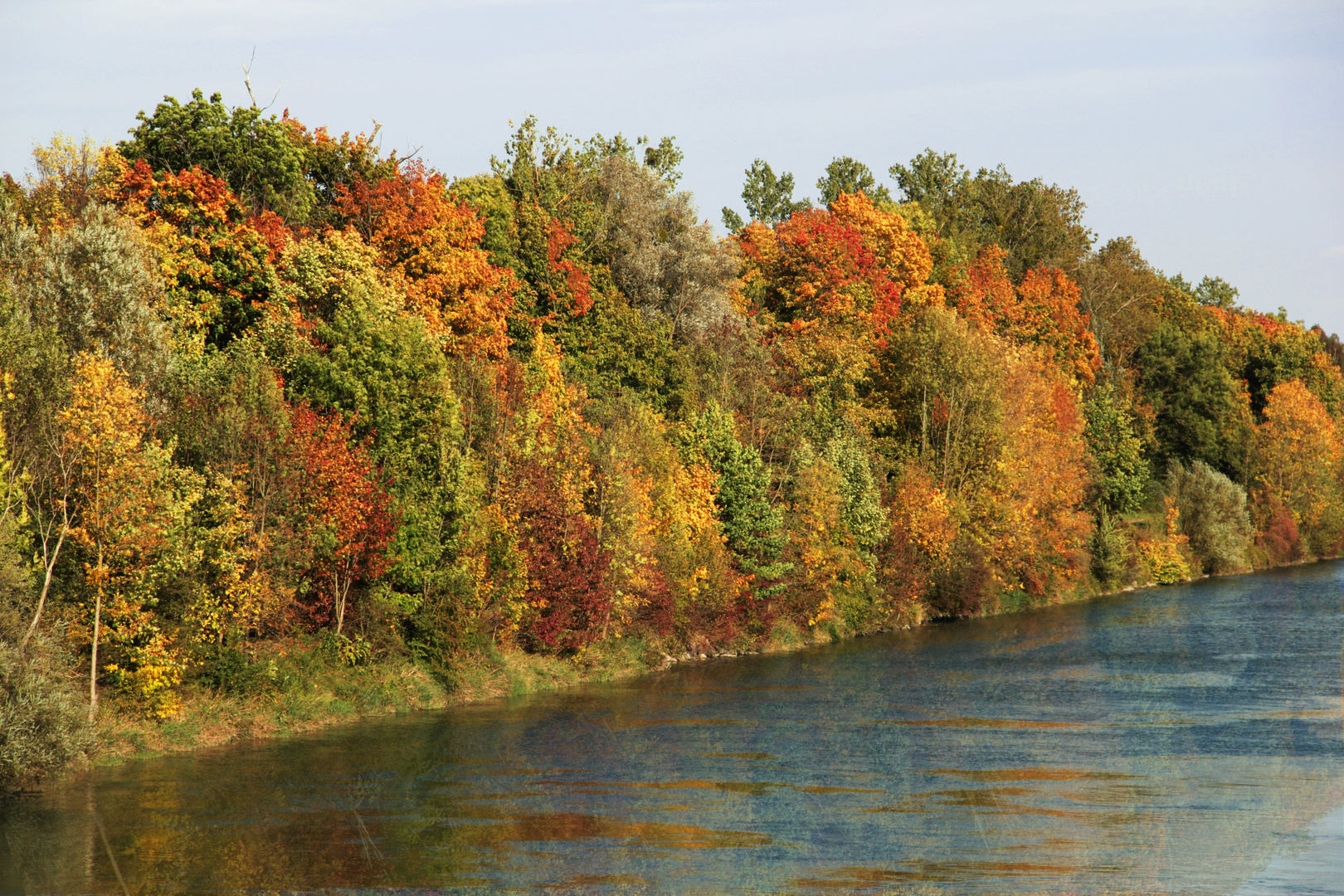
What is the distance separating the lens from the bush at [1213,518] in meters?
100

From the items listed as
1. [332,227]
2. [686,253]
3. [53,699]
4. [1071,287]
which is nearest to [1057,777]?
[53,699]

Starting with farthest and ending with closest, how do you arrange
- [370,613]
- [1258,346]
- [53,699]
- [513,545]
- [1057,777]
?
[1258,346]
[513,545]
[370,613]
[1057,777]
[53,699]

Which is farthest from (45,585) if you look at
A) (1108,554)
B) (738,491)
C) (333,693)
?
(1108,554)

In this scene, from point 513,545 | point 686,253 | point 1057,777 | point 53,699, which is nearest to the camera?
point 53,699

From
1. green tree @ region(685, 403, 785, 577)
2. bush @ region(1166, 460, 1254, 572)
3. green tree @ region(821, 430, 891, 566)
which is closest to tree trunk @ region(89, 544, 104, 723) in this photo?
green tree @ region(685, 403, 785, 577)

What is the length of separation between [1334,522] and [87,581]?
106m

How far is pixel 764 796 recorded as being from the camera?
33.1 m

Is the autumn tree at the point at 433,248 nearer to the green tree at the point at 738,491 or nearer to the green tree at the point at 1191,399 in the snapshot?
the green tree at the point at 738,491

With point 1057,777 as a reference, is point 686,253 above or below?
above

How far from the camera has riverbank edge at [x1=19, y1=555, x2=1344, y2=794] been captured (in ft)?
119

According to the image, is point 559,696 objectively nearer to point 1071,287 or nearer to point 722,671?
point 722,671

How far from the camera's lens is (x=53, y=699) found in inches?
1234

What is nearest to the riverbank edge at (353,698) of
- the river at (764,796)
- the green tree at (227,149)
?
the river at (764,796)

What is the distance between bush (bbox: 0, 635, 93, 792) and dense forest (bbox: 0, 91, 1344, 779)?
11cm
